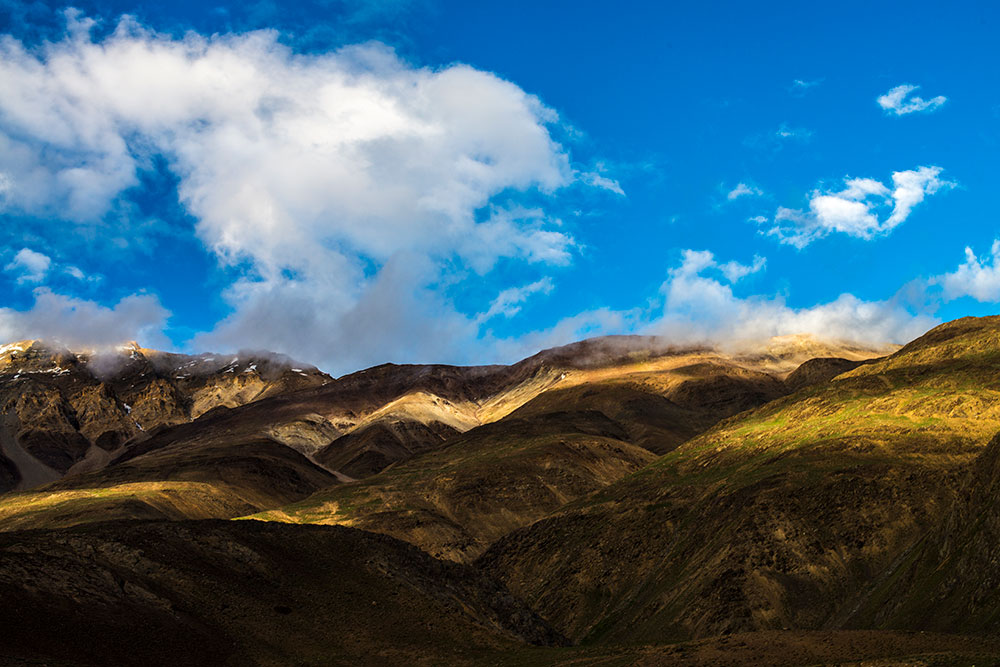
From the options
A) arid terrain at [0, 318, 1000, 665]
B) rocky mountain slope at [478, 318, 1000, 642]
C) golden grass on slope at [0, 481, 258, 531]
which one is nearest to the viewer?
arid terrain at [0, 318, 1000, 665]

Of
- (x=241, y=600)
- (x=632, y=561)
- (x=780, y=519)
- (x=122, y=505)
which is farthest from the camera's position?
(x=122, y=505)

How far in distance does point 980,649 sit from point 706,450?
80.0m

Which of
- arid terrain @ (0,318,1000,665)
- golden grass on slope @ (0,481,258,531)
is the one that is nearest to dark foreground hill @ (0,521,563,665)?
arid terrain @ (0,318,1000,665)

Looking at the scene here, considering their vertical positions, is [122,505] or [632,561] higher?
[122,505]

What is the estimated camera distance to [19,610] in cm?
4575

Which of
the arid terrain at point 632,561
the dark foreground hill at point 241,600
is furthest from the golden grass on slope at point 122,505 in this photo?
the dark foreground hill at point 241,600

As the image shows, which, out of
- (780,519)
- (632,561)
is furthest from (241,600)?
(780,519)

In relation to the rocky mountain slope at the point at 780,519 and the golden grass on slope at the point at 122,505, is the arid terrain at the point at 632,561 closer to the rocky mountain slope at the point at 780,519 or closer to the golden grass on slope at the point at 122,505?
the rocky mountain slope at the point at 780,519

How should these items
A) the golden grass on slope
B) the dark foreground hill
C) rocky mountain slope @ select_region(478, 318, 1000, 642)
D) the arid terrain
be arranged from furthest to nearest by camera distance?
the golden grass on slope < rocky mountain slope @ select_region(478, 318, 1000, 642) < the arid terrain < the dark foreground hill

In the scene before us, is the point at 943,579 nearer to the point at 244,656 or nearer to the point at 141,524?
the point at 244,656

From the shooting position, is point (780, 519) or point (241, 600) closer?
point (241, 600)

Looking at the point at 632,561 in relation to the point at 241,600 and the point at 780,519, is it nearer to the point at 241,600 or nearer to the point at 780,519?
the point at 780,519

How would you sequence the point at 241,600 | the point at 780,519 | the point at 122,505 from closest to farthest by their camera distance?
1. the point at 241,600
2. the point at 780,519
3. the point at 122,505

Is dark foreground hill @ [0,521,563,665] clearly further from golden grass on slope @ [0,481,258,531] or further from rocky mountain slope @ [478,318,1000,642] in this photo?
golden grass on slope @ [0,481,258,531]
